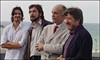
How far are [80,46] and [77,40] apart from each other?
0.24 feet

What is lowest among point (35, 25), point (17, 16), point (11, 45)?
point (11, 45)

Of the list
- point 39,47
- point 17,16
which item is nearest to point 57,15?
point 39,47

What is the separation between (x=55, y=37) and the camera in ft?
12.2

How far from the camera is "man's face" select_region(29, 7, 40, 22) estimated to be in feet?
13.6

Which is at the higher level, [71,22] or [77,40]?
[71,22]

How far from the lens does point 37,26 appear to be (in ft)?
13.8

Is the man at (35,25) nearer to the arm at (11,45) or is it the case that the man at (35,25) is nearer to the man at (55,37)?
the arm at (11,45)

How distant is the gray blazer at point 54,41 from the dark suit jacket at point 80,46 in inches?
15.1

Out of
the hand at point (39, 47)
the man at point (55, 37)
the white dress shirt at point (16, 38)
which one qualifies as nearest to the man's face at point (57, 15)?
the man at point (55, 37)

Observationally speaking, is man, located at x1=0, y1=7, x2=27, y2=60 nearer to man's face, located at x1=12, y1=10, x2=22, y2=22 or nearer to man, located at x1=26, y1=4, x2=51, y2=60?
man's face, located at x1=12, y1=10, x2=22, y2=22

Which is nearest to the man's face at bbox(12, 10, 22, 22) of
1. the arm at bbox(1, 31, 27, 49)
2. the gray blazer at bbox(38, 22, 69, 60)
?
the arm at bbox(1, 31, 27, 49)

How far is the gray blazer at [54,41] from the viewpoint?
11.9ft

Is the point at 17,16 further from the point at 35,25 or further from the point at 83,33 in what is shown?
the point at 83,33

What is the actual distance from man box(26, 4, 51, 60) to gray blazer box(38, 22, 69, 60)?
307 mm
